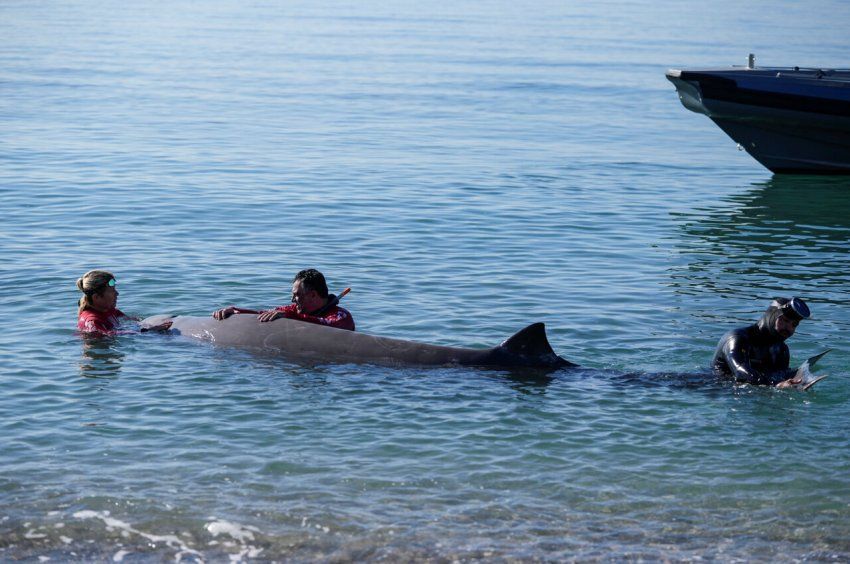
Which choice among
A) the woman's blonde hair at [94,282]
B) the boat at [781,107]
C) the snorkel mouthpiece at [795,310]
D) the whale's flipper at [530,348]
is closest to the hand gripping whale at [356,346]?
the whale's flipper at [530,348]

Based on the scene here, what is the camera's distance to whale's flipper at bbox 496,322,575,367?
11.9 metres

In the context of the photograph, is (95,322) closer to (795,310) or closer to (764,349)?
(764,349)

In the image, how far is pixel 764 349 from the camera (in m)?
11.8

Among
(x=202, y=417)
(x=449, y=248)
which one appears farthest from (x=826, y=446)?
(x=449, y=248)

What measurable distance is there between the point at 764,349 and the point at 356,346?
14.1 feet

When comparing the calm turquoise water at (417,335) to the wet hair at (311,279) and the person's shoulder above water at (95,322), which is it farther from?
the wet hair at (311,279)

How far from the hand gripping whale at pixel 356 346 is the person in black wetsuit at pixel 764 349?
176 cm

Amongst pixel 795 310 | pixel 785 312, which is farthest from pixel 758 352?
pixel 795 310

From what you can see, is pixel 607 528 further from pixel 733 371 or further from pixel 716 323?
pixel 716 323

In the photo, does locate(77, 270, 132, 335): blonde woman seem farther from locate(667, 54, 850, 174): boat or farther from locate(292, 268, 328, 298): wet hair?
locate(667, 54, 850, 174): boat

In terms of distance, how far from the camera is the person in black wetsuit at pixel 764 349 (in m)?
11.4

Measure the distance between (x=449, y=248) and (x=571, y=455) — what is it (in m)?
8.78

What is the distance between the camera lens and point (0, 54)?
5188cm

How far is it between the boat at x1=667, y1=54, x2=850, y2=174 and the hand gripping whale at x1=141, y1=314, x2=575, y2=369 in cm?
1313
